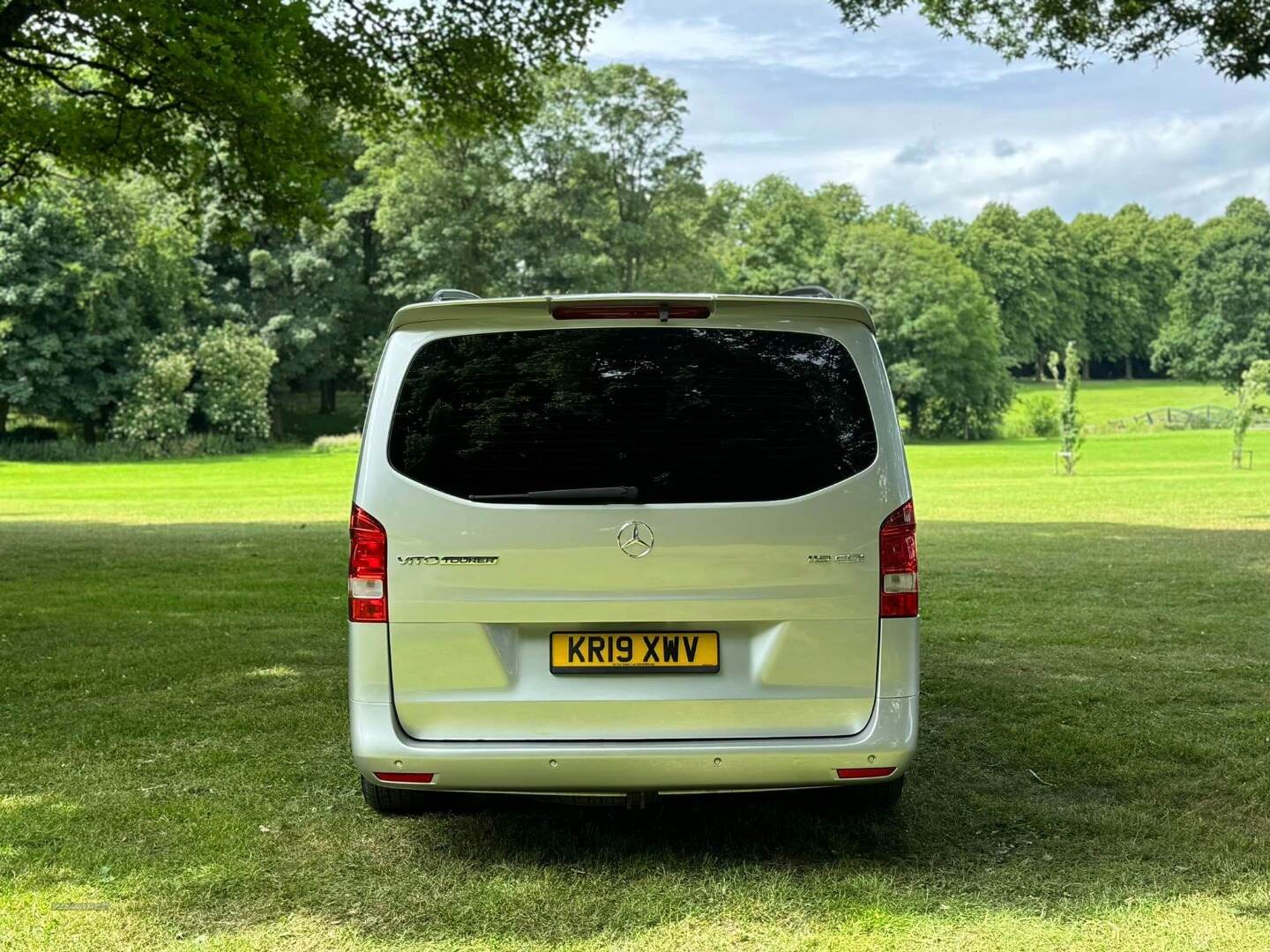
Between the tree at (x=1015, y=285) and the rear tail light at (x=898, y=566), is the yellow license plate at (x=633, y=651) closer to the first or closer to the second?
the rear tail light at (x=898, y=566)

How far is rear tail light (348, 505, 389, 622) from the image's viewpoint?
14.6 feet

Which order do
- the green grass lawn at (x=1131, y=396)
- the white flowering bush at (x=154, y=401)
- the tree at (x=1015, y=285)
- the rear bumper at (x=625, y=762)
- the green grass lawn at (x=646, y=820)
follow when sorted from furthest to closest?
the tree at (x=1015, y=285) < the green grass lawn at (x=1131, y=396) < the white flowering bush at (x=154, y=401) < the rear bumper at (x=625, y=762) < the green grass lawn at (x=646, y=820)

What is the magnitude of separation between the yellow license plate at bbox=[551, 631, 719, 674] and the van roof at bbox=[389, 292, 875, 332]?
112 centimetres

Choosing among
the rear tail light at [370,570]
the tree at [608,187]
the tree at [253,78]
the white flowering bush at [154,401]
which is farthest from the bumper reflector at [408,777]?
the tree at [608,187]

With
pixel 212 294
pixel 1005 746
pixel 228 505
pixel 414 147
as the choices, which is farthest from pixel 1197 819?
pixel 212 294

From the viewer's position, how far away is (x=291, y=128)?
12.6m

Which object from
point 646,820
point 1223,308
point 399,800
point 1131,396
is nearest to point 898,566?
point 646,820

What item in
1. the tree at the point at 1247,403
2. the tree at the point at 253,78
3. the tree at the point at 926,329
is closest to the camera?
the tree at the point at 253,78

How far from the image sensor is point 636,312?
4578 millimetres

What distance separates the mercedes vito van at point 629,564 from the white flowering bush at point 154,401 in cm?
5176

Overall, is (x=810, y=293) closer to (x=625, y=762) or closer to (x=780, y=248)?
(x=625, y=762)

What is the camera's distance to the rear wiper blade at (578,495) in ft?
14.5

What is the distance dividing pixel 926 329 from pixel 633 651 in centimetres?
6941

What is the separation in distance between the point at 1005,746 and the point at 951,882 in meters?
2.12
